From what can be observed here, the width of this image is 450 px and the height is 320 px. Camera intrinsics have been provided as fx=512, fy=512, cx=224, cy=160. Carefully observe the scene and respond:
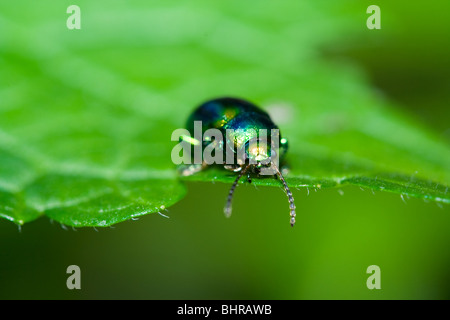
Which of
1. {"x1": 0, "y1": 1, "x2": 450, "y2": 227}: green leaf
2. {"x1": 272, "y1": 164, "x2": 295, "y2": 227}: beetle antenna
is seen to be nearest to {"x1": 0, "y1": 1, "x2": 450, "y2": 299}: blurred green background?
{"x1": 0, "y1": 1, "x2": 450, "y2": 227}: green leaf

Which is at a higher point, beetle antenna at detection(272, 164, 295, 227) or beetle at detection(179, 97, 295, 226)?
beetle at detection(179, 97, 295, 226)

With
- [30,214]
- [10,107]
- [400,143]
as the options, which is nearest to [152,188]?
[30,214]

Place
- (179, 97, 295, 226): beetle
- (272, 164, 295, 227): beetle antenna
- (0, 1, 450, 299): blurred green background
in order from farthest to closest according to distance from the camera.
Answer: (0, 1, 450, 299): blurred green background < (179, 97, 295, 226): beetle < (272, 164, 295, 227): beetle antenna

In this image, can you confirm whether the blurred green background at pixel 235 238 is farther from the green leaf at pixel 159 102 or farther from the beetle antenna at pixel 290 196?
the beetle antenna at pixel 290 196

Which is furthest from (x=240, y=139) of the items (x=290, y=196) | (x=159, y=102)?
(x=159, y=102)

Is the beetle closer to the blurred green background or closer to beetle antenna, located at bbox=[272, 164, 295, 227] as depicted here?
beetle antenna, located at bbox=[272, 164, 295, 227]

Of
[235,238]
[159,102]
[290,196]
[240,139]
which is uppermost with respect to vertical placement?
[159,102]

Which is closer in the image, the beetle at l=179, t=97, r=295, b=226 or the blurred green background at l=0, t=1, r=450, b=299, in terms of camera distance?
the beetle at l=179, t=97, r=295, b=226

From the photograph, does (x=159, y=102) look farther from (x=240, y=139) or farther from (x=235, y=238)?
(x=235, y=238)
